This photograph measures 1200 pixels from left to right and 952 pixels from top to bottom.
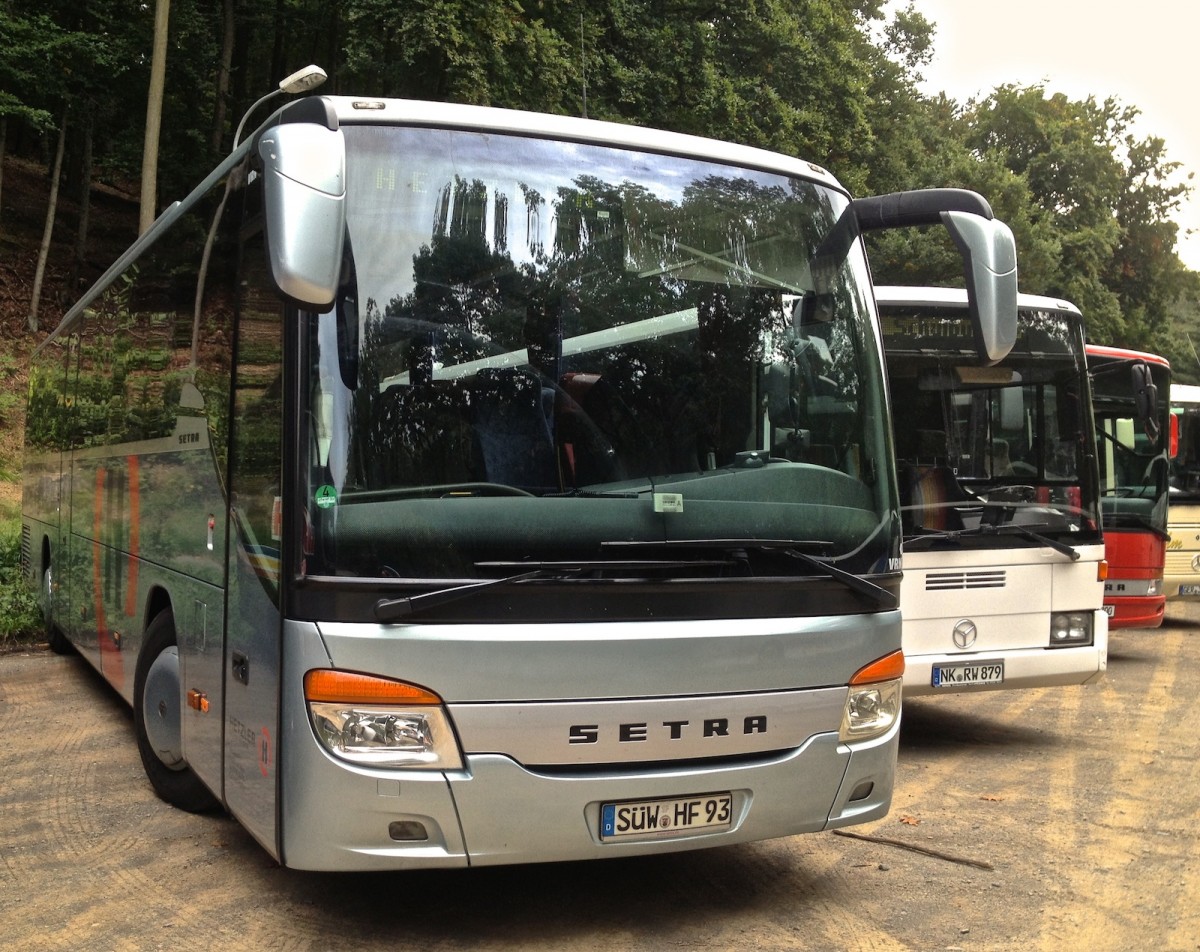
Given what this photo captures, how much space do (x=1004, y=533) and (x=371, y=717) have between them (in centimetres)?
546

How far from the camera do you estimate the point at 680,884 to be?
550 cm

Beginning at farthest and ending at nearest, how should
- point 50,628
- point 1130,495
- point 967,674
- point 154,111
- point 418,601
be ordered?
point 154,111, point 1130,495, point 50,628, point 967,674, point 418,601

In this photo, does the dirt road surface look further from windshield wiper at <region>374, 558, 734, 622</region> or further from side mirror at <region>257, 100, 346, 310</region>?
side mirror at <region>257, 100, 346, 310</region>

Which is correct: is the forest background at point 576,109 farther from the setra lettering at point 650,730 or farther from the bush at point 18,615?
the setra lettering at point 650,730

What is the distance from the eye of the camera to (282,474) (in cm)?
441

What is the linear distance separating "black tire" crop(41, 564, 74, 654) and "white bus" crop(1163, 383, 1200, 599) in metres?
12.1

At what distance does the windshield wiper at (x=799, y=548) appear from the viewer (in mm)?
4586

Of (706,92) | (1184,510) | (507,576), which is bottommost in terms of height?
(1184,510)

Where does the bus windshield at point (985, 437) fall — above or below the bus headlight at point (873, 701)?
above

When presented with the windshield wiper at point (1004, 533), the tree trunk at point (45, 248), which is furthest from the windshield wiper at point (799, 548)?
the tree trunk at point (45, 248)

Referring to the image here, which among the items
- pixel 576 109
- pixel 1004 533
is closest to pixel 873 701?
pixel 1004 533

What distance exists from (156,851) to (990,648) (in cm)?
525

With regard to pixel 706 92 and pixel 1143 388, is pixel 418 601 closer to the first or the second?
pixel 1143 388

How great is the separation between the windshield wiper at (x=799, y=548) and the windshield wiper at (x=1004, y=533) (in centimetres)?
342
